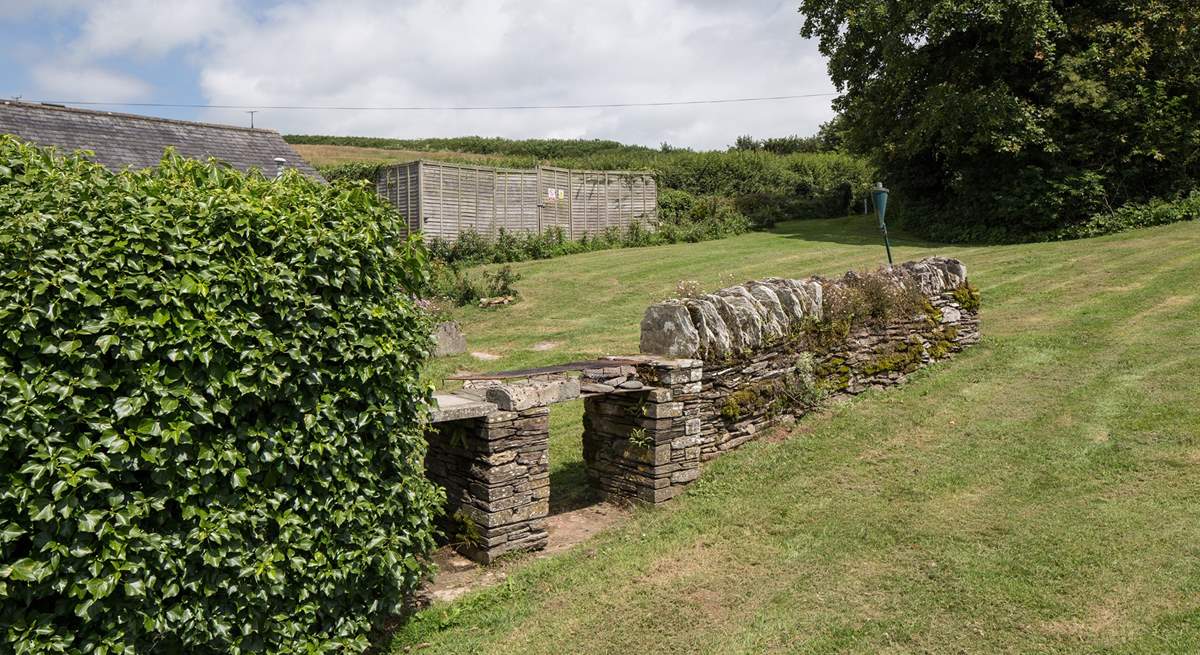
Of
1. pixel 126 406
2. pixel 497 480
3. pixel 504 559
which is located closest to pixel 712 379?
pixel 497 480

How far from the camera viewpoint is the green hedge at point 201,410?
13.1ft

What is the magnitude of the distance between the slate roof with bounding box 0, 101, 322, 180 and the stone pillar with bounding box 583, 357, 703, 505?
1014 cm

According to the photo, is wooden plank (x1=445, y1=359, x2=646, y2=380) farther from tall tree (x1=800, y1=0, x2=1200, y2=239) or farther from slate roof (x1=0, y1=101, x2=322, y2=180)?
tall tree (x1=800, y1=0, x2=1200, y2=239)

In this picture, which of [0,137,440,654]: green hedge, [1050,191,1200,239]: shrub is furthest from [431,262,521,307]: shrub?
[1050,191,1200,239]: shrub

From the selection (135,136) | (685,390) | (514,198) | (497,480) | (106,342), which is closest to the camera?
(106,342)

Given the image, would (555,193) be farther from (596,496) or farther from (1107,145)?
(596,496)

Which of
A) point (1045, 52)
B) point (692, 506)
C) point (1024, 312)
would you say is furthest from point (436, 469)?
point (1045, 52)

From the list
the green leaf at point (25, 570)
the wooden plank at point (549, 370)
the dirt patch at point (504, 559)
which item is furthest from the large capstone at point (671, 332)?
the green leaf at point (25, 570)

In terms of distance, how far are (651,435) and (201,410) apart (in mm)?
4539

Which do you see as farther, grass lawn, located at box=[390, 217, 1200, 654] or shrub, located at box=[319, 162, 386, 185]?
shrub, located at box=[319, 162, 386, 185]

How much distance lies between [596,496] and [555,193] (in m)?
17.8

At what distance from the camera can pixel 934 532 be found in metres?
6.79

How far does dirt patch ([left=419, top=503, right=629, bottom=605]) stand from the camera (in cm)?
643

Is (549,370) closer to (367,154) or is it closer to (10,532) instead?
(10,532)
